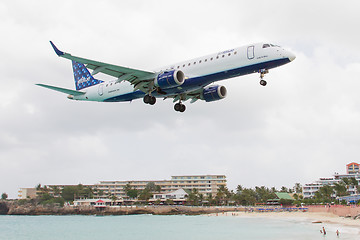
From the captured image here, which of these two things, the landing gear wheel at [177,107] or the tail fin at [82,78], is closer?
the landing gear wheel at [177,107]

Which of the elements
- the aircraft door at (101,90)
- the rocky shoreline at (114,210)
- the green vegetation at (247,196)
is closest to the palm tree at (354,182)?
the green vegetation at (247,196)

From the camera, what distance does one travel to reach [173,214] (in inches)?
5832

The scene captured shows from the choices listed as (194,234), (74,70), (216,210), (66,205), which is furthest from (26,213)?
(74,70)

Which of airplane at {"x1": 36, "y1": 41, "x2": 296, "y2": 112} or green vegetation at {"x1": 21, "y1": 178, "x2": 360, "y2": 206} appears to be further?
green vegetation at {"x1": 21, "y1": 178, "x2": 360, "y2": 206}

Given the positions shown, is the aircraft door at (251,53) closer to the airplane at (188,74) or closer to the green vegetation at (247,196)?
the airplane at (188,74)

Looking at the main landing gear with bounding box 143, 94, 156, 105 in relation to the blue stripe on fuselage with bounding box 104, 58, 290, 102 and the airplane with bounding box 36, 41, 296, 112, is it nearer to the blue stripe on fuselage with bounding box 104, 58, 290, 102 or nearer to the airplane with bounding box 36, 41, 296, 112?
the airplane with bounding box 36, 41, 296, 112

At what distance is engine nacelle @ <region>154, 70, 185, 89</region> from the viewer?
34.5m

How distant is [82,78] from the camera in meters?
49.5

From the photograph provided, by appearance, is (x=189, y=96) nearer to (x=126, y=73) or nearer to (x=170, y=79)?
(x=170, y=79)

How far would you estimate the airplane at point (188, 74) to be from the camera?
32.6m

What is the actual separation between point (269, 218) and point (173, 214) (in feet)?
150

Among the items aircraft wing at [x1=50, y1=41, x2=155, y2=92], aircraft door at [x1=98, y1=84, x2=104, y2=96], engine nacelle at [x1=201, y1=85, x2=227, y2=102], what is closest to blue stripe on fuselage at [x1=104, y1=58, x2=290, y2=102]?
aircraft wing at [x1=50, y1=41, x2=155, y2=92]

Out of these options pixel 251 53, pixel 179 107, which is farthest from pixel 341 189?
pixel 251 53

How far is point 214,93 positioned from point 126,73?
9712mm
